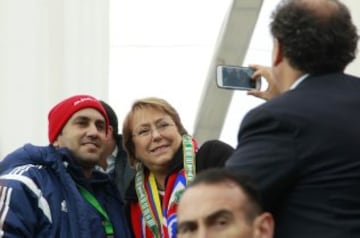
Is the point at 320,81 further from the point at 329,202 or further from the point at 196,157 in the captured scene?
the point at 196,157

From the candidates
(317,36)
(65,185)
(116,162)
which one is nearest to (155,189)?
(65,185)

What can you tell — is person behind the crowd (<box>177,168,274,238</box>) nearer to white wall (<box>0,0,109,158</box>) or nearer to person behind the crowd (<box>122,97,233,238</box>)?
person behind the crowd (<box>122,97,233,238</box>)

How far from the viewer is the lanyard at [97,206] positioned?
461 cm

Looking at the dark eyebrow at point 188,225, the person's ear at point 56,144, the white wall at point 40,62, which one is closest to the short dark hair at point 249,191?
the dark eyebrow at point 188,225

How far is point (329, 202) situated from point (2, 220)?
1.68 metres

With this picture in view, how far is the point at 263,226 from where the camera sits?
10.1 ft

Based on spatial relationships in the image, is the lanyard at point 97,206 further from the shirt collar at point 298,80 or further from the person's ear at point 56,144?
the shirt collar at point 298,80

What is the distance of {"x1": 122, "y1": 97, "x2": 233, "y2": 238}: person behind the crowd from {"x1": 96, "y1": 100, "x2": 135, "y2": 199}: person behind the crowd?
409 mm

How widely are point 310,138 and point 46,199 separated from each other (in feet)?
5.39

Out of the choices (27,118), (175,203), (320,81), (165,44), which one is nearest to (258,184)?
(320,81)

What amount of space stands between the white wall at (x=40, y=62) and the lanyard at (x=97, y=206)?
275 cm

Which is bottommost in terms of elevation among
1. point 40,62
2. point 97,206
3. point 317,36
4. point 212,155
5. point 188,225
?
point 40,62

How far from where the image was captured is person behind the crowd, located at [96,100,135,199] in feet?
17.4

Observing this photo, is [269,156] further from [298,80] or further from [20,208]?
[20,208]
